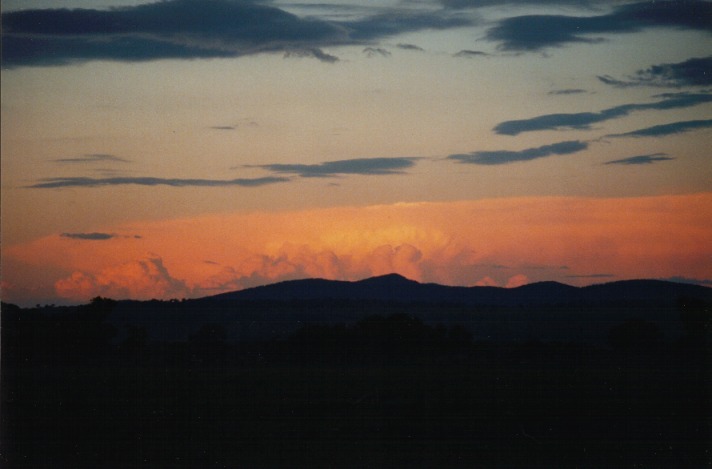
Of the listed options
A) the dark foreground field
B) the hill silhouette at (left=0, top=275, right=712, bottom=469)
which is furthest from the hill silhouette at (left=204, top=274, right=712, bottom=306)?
the dark foreground field

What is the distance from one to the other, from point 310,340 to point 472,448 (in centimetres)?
1757

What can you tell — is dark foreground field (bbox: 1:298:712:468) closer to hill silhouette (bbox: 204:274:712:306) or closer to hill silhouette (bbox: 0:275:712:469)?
hill silhouette (bbox: 0:275:712:469)

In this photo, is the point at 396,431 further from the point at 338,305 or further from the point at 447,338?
the point at 338,305

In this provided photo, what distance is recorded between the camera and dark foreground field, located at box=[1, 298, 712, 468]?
1373cm

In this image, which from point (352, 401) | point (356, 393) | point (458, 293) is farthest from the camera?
point (458, 293)

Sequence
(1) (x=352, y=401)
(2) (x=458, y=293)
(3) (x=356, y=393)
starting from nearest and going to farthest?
(1) (x=352, y=401) → (3) (x=356, y=393) → (2) (x=458, y=293)

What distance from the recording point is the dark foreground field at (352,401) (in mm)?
13727

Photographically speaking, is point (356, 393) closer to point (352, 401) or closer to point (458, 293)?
point (352, 401)

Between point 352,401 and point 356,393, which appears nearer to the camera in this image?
point 352,401

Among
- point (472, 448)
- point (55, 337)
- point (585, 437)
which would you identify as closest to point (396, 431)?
point (472, 448)

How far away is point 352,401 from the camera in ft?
62.2

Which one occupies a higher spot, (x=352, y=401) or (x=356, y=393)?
(x=352, y=401)

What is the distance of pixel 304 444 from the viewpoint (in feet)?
47.4

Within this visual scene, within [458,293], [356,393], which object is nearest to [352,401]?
[356,393]
